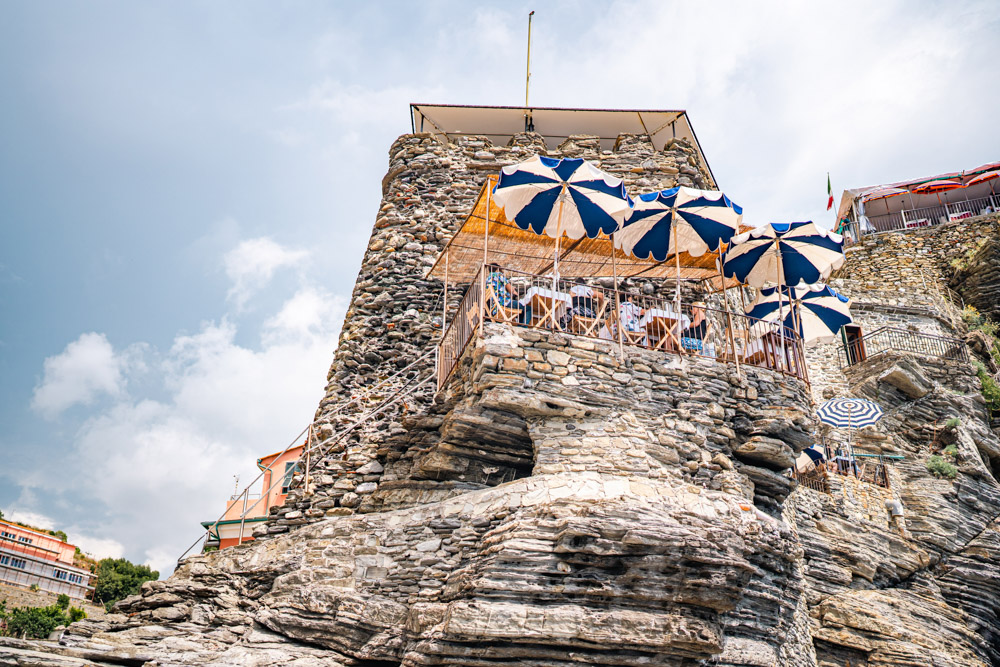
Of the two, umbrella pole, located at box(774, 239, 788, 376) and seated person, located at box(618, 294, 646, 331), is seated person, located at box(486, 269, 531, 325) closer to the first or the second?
seated person, located at box(618, 294, 646, 331)

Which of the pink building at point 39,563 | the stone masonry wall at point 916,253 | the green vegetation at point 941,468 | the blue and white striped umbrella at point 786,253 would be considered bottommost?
the pink building at point 39,563

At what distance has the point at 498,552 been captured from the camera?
29.5 feet

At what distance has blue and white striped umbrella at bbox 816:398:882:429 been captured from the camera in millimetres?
19500

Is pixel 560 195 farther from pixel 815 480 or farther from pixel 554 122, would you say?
pixel 815 480

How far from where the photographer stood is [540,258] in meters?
14.6

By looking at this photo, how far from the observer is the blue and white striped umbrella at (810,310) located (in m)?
14.4

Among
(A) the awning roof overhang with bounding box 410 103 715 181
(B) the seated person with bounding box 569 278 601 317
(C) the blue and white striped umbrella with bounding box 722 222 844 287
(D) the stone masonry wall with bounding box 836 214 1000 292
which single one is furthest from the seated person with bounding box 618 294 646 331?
(D) the stone masonry wall with bounding box 836 214 1000 292

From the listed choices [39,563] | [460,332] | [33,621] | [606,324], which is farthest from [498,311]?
[39,563]

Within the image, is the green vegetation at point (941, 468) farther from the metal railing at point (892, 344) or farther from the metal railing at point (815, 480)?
the metal railing at point (892, 344)

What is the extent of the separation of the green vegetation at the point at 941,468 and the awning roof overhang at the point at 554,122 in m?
10.4

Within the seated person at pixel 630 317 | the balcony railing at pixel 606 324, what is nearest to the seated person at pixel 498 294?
the balcony railing at pixel 606 324

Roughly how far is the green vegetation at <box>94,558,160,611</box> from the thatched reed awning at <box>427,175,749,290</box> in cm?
1915

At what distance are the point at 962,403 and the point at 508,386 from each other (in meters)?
18.1

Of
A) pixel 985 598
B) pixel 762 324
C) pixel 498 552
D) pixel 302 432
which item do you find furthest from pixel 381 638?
pixel 985 598
